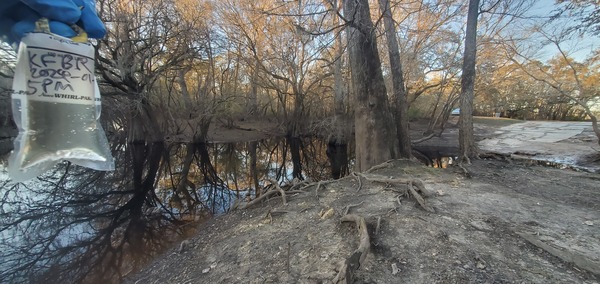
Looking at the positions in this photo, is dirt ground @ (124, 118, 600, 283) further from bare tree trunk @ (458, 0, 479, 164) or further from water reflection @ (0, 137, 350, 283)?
bare tree trunk @ (458, 0, 479, 164)

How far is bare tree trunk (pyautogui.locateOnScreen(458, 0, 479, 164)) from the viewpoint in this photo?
797 centimetres

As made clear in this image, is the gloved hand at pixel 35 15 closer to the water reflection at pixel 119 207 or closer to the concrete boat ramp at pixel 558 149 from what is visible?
the water reflection at pixel 119 207

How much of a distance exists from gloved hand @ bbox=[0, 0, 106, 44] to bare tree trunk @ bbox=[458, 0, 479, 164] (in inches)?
362

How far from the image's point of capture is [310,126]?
20297mm

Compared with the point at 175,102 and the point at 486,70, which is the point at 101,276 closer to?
the point at 175,102

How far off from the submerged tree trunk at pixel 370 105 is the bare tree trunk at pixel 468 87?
268 centimetres

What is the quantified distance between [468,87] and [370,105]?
3589 mm

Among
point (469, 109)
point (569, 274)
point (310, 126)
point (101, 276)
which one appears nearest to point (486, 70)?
point (469, 109)

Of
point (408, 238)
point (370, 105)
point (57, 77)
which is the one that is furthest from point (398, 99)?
point (57, 77)

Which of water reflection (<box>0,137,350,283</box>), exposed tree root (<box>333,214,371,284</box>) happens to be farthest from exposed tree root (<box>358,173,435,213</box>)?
water reflection (<box>0,137,350,283</box>)

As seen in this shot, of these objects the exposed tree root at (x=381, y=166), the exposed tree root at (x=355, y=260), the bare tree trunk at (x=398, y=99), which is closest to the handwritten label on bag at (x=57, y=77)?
the exposed tree root at (x=355, y=260)

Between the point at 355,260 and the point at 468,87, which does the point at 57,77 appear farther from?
the point at 468,87

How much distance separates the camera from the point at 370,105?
7.25m

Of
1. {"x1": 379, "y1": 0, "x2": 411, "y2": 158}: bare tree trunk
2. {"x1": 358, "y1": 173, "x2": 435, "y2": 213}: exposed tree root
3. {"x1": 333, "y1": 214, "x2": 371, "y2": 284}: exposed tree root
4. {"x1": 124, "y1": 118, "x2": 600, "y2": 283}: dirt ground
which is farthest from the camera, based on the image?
{"x1": 379, "y1": 0, "x2": 411, "y2": 158}: bare tree trunk
